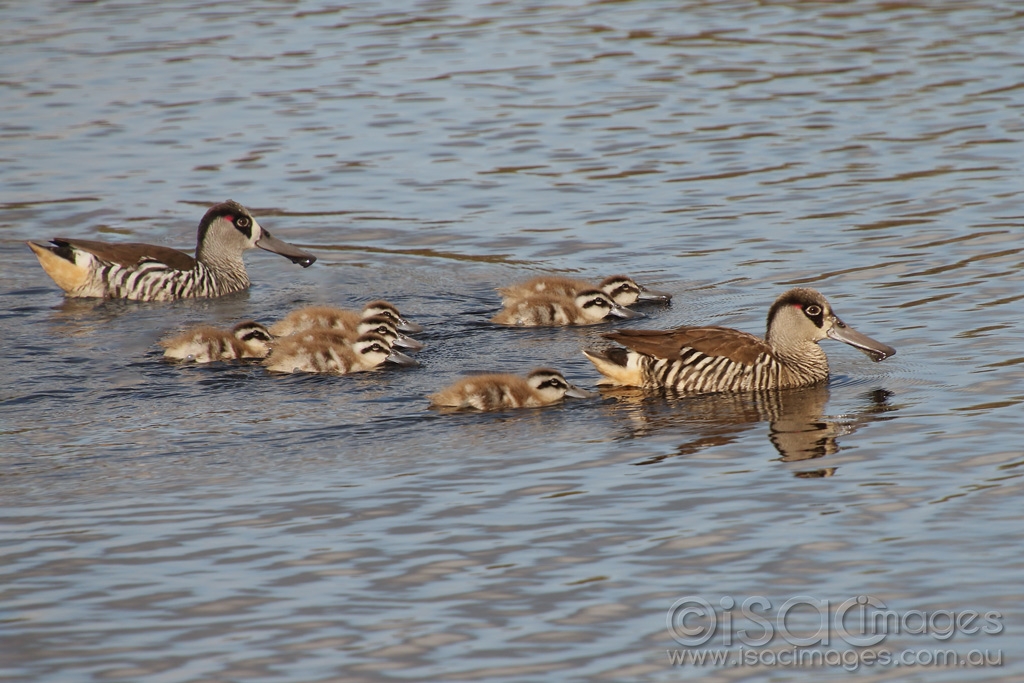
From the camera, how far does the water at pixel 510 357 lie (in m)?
6.78

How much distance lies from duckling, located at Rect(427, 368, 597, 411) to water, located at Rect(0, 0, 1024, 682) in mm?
143

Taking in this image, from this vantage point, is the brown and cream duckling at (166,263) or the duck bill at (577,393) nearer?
the duck bill at (577,393)

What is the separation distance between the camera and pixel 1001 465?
27.4 ft

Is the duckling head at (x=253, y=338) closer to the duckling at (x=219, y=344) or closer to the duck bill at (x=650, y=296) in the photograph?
the duckling at (x=219, y=344)

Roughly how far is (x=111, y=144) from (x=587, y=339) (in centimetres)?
957

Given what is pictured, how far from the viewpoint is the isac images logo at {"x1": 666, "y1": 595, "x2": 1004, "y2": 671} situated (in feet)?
20.6

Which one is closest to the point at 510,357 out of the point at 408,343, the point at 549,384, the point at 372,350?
the point at 408,343

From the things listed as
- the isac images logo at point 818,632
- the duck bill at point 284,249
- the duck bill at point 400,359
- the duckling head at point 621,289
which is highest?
the duck bill at point 284,249

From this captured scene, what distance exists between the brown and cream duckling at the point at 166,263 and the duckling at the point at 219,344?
2521mm

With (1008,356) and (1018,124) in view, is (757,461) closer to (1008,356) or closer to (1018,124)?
(1008,356)

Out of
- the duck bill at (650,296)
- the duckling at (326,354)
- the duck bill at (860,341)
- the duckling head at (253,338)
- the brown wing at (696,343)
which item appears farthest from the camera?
the duck bill at (650,296)

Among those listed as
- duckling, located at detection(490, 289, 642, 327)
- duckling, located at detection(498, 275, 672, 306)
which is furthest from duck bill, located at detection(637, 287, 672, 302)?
duckling, located at detection(490, 289, 642, 327)

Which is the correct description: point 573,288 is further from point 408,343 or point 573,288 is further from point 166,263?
point 166,263

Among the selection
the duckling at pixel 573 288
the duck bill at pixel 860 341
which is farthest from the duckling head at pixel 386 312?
the duck bill at pixel 860 341
